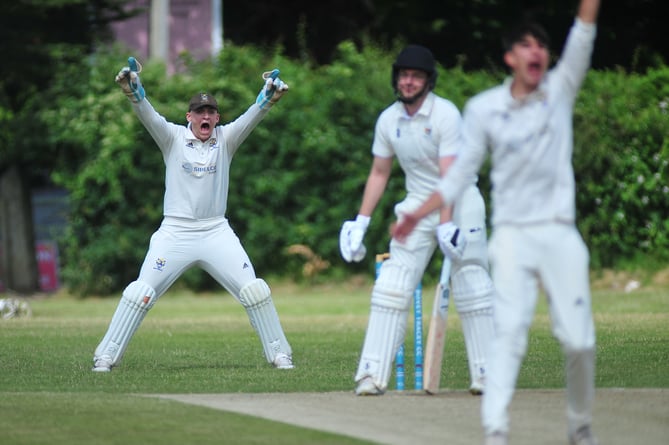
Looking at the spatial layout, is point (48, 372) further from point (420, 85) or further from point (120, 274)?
point (120, 274)

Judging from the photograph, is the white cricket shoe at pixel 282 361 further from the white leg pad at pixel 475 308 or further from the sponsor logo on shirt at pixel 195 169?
the white leg pad at pixel 475 308

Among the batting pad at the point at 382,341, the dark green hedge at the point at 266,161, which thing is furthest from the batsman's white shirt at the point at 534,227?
the dark green hedge at the point at 266,161

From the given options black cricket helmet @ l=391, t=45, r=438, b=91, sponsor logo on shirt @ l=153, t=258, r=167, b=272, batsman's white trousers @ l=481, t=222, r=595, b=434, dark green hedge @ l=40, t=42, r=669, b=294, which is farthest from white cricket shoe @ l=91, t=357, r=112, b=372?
dark green hedge @ l=40, t=42, r=669, b=294

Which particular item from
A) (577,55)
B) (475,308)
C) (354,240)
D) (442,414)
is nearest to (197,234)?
(354,240)

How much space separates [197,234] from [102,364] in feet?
3.85

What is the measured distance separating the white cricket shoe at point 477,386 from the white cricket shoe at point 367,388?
0.56 m

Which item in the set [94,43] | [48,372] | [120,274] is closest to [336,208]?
[120,274]

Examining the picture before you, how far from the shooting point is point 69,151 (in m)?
21.5

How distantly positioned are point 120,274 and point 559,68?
15.3 meters

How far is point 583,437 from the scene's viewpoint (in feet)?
21.3

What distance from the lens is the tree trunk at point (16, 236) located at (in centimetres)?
2288

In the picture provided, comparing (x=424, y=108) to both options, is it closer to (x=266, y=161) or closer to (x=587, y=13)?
(x=587, y=13)

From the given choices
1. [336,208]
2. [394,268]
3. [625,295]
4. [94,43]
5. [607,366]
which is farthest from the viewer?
[94,43]

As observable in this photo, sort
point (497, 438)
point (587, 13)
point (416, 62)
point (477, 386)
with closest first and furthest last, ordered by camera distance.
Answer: point (497, 438) < point (587, 13) < point (416, 62) < point (477, 386)
